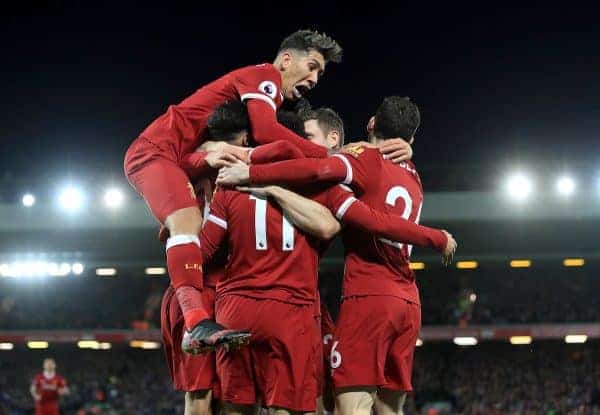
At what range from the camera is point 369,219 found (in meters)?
4.49

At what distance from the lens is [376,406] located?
4988mm

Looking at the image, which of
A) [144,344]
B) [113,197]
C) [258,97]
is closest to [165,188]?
[258,97]

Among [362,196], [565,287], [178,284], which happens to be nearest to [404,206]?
[362,196]

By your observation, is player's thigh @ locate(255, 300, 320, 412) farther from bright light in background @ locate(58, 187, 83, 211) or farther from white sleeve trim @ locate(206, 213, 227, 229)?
A: bright light in background @ locate(58, 187, 83, 211)

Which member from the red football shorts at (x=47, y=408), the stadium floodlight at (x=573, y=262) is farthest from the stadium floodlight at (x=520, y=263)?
the red football shorts at (x=47, y=408)

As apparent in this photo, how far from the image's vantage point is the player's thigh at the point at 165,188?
14.6ft

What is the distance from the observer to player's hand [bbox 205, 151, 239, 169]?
449cm

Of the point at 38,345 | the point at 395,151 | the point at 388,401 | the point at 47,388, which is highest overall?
the point at 38,345

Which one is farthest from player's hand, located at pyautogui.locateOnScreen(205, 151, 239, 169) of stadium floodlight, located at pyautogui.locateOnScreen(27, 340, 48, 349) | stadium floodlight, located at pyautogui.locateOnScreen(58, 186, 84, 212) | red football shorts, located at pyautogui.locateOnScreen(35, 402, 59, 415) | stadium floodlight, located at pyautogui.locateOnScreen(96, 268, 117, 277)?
stadium floodlight, located at pyautogui.locateOnScreen(96, 268, 117, 277)

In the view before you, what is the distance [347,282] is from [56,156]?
72.2 feet

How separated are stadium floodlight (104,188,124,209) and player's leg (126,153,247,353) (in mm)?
19230

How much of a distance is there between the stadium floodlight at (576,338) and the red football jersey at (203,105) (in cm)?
2103

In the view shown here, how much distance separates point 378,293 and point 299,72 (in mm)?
1515

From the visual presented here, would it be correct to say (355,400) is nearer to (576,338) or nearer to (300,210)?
(300,210)
